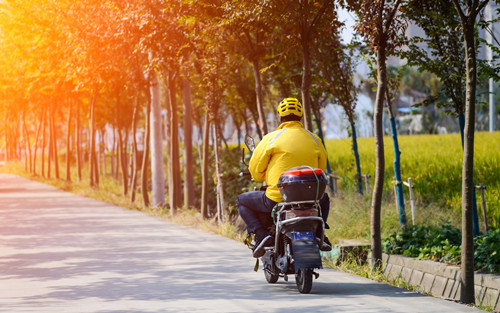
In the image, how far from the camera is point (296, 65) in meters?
20.0

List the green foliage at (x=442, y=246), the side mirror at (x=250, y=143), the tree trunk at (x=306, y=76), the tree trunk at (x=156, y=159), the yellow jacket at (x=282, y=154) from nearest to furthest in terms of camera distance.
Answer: the yellow jacket at (x=282, y=154) → the side mirror at (x=250, y=143) → the green foliage at (x=442, y=246) → the tree trunk at (x=306, y=76) → the tree trunk at (x=156, y=159)

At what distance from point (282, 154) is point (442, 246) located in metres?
2.81

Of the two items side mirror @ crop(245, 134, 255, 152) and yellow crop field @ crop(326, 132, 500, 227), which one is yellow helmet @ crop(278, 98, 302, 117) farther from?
yellow crop field @ crop(326, 132, 500, 227)

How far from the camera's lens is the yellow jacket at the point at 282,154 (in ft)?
27.7

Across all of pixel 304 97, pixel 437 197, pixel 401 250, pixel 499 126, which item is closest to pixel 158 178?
pixel 437 197

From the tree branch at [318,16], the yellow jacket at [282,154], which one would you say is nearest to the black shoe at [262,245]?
the yellow jacket at [282,154]

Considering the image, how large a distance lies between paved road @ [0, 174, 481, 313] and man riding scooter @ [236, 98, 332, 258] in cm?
67

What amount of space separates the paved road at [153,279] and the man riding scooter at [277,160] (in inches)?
26.3

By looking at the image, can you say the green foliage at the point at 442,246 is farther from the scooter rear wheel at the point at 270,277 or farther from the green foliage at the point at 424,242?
the scooter rear wheel at the point at 270,277

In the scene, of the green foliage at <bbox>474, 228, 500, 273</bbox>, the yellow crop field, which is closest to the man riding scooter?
the green foliage at <bbox>474, 228, 500, 273</bbox>

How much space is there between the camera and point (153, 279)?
9.62 meters

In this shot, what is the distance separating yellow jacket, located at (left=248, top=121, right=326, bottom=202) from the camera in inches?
332

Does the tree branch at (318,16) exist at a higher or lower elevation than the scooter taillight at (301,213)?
higher

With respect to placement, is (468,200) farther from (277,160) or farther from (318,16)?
(318,16)
